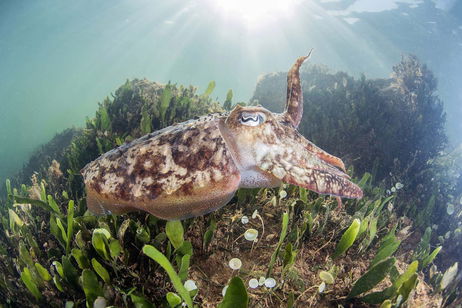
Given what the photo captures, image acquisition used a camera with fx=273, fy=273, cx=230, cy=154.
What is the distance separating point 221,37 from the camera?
64062 millimetres

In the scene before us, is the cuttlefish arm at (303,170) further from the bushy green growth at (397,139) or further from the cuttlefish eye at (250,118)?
the bushy green growth at (397,139)

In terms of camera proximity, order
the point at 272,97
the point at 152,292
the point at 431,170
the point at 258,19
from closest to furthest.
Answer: the point at 152,292
the point at 431,170
the point at 272,97
the point at 258,19

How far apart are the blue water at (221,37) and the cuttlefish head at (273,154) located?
→ 56.0 feet

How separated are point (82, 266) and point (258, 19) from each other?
5156 centimetres

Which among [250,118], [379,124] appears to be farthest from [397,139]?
[250,118]

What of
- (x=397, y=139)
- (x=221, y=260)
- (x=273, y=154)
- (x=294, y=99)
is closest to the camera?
(x=273, y=154)

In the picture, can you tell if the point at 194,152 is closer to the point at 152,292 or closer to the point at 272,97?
the point at 152,292

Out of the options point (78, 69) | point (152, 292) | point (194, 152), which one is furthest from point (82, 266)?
point (78, 69)

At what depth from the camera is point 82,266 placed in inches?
85.4

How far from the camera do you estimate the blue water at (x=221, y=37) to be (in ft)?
108

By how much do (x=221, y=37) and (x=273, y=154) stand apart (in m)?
67.7

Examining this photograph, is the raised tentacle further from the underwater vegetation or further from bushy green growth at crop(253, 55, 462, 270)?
bushy green growth at crop(253, 55, 462, 270)

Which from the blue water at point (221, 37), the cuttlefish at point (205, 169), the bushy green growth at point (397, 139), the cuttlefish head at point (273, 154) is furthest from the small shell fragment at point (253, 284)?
the blue water at point (221, 37)

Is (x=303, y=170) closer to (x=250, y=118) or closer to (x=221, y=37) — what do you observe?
(x=250, y=118)
